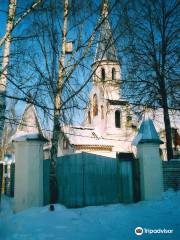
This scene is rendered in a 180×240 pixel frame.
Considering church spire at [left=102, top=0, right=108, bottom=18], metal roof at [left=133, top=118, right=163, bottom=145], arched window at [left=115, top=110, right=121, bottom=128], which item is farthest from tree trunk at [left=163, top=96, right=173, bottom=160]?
arched window at [left=115, top=110, right=121, bottom=128]

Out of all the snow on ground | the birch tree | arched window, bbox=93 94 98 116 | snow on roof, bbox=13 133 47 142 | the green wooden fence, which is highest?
arched window, bbox=93 94 98 116

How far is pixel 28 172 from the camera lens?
962cm

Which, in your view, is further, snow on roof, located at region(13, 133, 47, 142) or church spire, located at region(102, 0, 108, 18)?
snow on roof, located at region(13, 133, 47, 142)

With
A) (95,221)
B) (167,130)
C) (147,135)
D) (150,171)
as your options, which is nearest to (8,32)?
(95,221)

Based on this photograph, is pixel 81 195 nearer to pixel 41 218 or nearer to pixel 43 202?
pixel 43 202

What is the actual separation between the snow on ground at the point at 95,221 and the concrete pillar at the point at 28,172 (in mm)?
439

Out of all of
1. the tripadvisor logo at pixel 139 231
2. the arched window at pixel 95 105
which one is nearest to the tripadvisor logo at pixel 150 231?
the tripadvisor logo at pixel 139 231

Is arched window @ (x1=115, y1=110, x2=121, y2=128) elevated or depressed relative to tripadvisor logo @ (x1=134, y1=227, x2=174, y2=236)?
elevated

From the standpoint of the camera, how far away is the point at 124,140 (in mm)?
32375

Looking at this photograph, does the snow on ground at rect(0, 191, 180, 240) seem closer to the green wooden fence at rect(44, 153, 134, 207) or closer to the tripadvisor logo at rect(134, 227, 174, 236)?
the tripadvisor logo at rect(134, 227, 174, 236)

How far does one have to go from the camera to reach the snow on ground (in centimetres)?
636

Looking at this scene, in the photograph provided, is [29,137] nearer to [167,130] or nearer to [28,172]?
[28,172]

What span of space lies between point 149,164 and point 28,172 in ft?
13.9

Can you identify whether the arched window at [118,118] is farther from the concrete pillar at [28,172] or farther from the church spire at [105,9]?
the church spire at [105,9]
